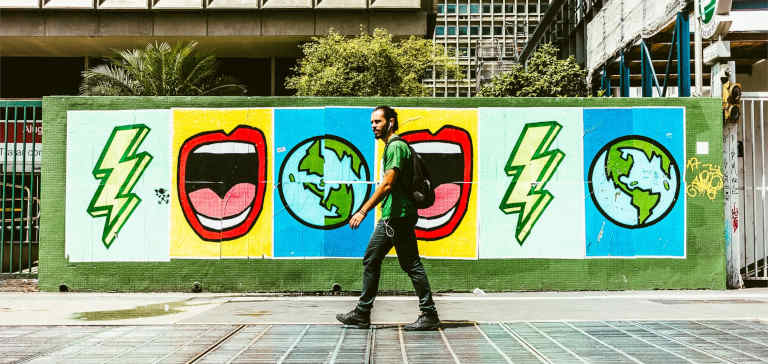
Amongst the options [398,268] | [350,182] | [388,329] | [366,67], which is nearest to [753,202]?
[398,268]

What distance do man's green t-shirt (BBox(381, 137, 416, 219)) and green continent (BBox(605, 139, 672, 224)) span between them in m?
3.61

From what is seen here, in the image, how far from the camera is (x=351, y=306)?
7508mm

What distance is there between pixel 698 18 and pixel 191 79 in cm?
1463

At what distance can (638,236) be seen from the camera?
28.1 feet

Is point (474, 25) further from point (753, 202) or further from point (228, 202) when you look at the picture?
point (228, 202)

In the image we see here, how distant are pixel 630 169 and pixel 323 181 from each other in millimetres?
3764

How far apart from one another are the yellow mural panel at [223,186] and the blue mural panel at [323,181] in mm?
199

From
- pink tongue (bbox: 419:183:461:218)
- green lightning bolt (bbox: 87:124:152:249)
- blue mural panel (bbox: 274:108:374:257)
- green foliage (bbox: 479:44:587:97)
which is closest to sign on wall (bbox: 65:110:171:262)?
green lightning bolt (bbox: 87:124:152:249)

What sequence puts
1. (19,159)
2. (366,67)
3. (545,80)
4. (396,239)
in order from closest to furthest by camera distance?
(396,239) < (19,159) < (366,67) < (545,80)

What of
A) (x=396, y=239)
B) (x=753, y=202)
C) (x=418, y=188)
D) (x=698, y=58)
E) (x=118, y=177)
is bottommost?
(x=396, y=239)

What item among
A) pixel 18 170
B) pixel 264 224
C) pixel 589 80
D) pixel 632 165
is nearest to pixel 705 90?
pixel 632 165

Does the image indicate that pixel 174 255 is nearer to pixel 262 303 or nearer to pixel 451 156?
pixel 262 303

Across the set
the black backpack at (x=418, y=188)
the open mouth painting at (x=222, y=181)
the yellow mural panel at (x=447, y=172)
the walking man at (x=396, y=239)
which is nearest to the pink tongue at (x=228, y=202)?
the open mouth painting at (x=222, y=181)

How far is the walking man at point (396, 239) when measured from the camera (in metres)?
5.94
